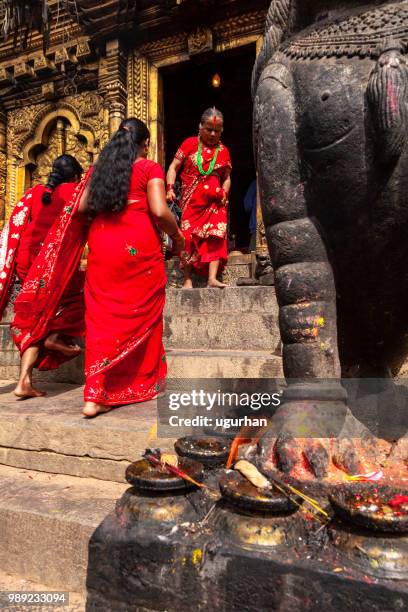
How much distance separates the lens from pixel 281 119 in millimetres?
1145

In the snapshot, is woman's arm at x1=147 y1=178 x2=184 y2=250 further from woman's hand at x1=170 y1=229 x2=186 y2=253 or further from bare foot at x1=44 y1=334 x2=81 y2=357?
bare foot at x1=44 y1=334 x2=81 y2=357

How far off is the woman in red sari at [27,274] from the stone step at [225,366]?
2.20 feet

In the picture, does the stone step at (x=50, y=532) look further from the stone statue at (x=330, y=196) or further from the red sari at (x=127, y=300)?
the red sari at (x=127, y=300)

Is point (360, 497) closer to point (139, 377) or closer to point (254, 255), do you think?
point (139, 377)

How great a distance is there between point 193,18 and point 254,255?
10.4 feet

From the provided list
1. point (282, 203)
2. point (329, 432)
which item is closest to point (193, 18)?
point (282, 203)

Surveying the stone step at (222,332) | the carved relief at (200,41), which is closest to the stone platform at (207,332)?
the stone step at (222,332)

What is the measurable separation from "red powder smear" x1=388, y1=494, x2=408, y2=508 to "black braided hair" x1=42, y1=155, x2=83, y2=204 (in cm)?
295

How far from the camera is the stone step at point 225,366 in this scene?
2434mm

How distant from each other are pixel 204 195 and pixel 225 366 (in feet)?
8.20

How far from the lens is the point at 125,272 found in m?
2.28

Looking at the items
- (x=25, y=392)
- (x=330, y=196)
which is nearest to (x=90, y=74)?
(x=25, y=392)

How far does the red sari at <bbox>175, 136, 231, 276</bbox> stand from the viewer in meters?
4.37

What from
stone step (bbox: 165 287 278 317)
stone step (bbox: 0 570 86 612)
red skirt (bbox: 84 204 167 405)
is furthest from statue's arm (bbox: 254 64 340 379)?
stone step (bbox: 165 287 278 317)
